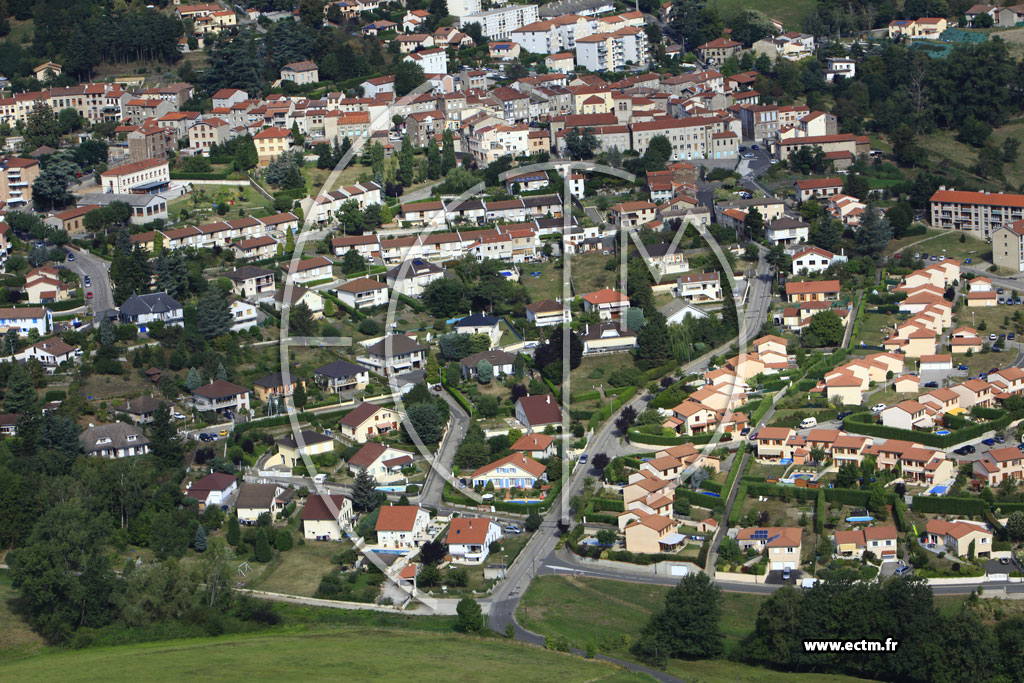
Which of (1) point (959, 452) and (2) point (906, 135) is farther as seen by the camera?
(2) point (906, 135)

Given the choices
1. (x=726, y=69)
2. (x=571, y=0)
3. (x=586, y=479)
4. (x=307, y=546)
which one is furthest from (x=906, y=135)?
(x=307, y=546)

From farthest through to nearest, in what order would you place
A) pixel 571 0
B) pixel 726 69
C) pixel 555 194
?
pixel 571 0
pixel 726 69
pixel 555 194

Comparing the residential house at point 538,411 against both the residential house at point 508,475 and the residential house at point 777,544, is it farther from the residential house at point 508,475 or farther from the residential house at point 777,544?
the residential house at point 777,544

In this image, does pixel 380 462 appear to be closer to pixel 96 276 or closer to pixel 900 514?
pixel 900 514

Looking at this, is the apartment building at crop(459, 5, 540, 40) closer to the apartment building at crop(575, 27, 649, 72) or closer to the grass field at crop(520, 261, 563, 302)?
the apartment building at crop(575, 27, 649, 72)

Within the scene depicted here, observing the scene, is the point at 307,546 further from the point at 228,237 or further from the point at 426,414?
the point at 228,237
